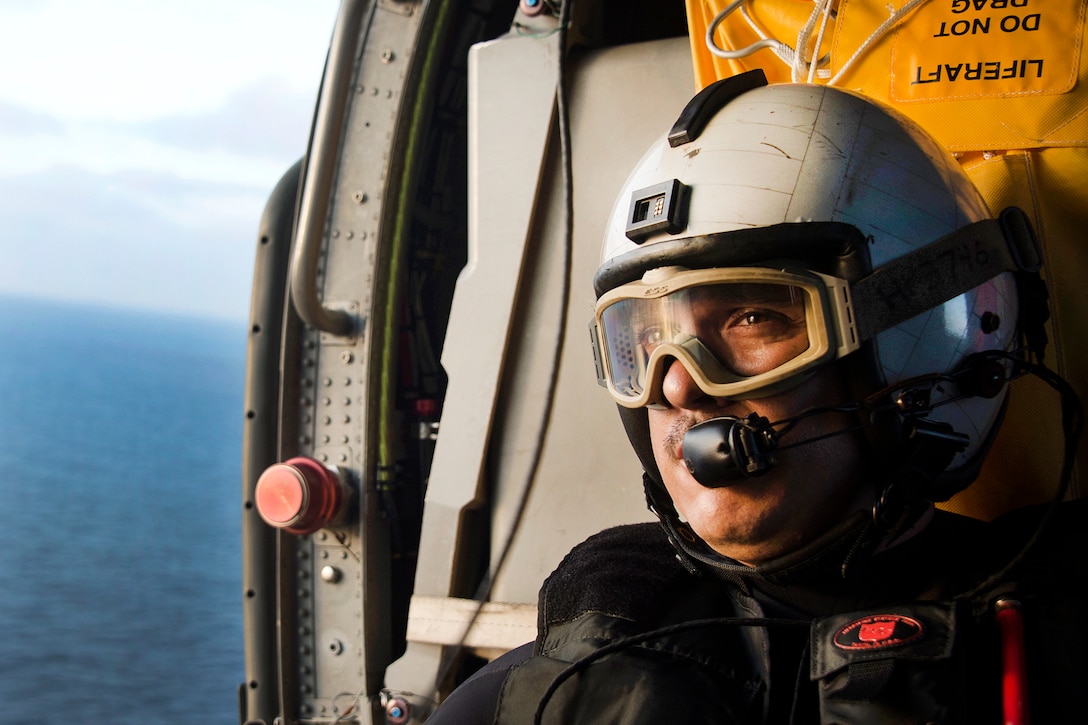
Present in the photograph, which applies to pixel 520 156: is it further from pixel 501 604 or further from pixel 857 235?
pixel 857 235

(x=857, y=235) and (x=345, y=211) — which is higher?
(x=345, y=211)

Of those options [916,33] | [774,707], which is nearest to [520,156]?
[916,33]

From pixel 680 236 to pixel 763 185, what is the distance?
124 millimetres

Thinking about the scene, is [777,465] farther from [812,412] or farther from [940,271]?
[940,271]

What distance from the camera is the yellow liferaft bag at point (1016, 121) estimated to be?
161 centimetres

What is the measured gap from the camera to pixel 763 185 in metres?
1.37

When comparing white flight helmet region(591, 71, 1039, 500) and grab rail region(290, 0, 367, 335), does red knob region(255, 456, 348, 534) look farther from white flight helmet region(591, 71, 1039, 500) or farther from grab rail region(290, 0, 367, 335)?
white flight helmet region(591, 71, 1039, 500)

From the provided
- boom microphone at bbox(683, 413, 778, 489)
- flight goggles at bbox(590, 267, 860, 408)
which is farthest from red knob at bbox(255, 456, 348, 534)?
boom microphone at bbox(683, 413, 778, 489)

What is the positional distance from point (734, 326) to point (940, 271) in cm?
27

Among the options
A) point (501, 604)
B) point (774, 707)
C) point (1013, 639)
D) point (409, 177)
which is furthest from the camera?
point (409, 177)

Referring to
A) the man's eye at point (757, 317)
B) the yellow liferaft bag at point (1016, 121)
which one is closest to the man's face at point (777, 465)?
the man's eye at point (757, 317)

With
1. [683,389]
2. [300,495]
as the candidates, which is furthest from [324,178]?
[683,389]

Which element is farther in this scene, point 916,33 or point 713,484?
point 916,33

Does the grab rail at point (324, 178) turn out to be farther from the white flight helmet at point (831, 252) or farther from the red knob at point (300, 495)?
the white flight helmet at point (831, 252)
